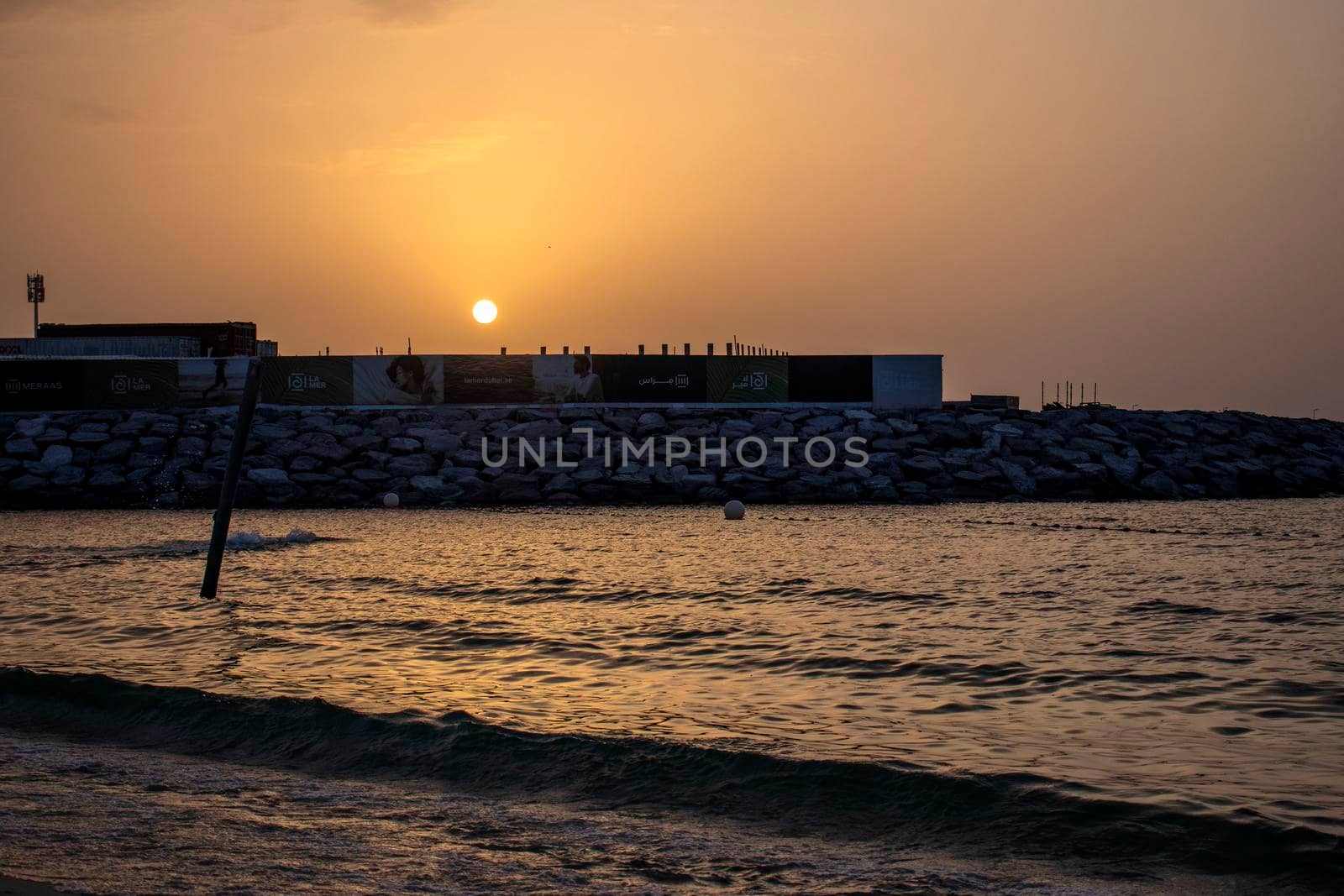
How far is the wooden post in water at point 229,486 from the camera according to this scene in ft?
60.8

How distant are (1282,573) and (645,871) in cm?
1633

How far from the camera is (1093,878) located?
6.78m

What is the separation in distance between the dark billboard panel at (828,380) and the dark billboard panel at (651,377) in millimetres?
3738

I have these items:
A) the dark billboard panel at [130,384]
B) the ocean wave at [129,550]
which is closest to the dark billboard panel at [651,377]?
the dark billboard panel at [130,384]

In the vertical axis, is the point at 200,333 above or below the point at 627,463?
above

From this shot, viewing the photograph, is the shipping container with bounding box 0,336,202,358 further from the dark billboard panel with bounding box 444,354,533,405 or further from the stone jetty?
the dark billboard panel with bounding box 444,354,533,405

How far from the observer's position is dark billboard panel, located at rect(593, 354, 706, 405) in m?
50.7

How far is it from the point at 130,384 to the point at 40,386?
3.42 metres

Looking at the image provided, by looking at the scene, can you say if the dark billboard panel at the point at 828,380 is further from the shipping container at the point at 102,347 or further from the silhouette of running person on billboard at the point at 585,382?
the shipping container at the point at 102,347

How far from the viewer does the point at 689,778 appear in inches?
344

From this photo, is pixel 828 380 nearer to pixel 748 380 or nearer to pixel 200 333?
pixel 748 380

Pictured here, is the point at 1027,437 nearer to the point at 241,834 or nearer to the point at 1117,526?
the point at 1117,526

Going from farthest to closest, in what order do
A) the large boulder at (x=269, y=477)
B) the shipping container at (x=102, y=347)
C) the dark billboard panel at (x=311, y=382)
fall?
the shipping container at (x=102, y=347) → the dark billboard panel at (x=311, y=382) → the large boulder at (x=269, y=477)

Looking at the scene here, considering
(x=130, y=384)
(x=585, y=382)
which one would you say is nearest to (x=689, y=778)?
(x=585, y=382)
